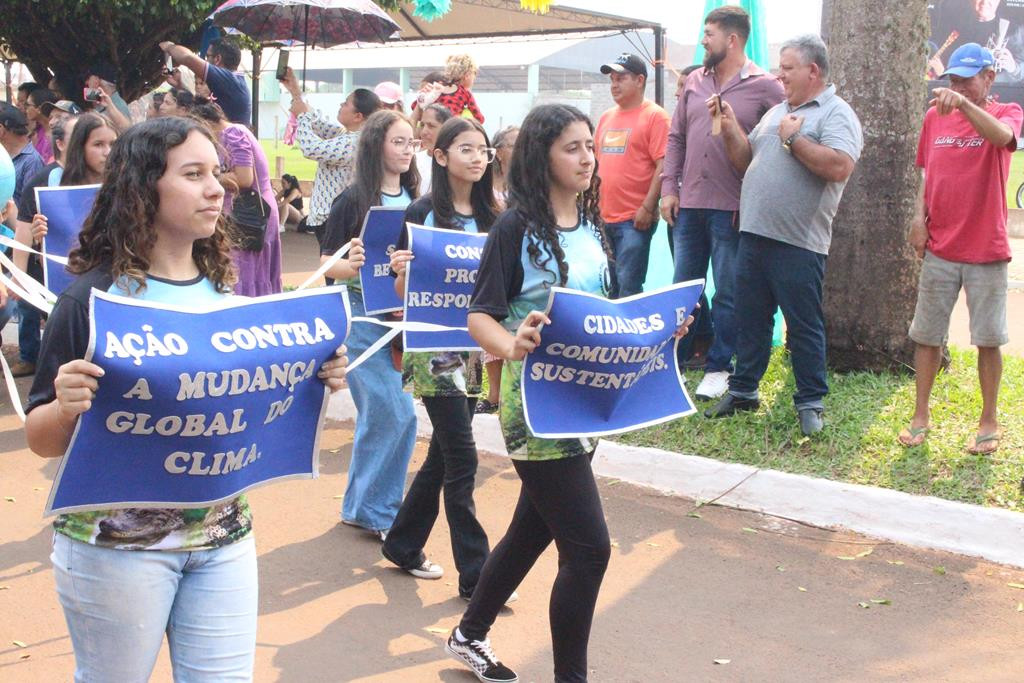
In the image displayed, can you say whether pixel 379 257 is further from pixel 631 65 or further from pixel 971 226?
pixel 631 65

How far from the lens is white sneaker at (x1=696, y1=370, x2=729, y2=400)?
23.9ft

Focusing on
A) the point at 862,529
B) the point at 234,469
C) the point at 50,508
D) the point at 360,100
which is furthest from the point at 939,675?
the point at 360,100

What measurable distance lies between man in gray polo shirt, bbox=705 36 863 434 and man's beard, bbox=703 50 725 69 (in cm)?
76

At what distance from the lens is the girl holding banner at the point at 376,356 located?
531 cm

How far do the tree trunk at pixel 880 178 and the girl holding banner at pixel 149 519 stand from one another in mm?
5285

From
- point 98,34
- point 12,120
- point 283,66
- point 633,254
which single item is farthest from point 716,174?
point 98,34

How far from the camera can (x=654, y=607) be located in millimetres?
4785

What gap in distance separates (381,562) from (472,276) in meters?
1.45

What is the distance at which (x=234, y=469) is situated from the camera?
279cm

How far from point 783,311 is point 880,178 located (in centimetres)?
132

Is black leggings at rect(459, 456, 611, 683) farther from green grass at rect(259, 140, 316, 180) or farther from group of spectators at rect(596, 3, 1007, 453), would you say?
green grass at rect(259, 140, 316, 180)

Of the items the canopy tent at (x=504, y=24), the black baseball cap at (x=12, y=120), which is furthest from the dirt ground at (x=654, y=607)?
the canopy tent at (x=504, y=24)

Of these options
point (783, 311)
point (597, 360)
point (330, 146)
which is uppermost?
point (330, 146)

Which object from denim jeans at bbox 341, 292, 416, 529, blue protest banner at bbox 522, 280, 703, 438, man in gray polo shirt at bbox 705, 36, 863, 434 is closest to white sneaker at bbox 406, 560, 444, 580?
denim jeans at bbox 341, 292, 416, 529
